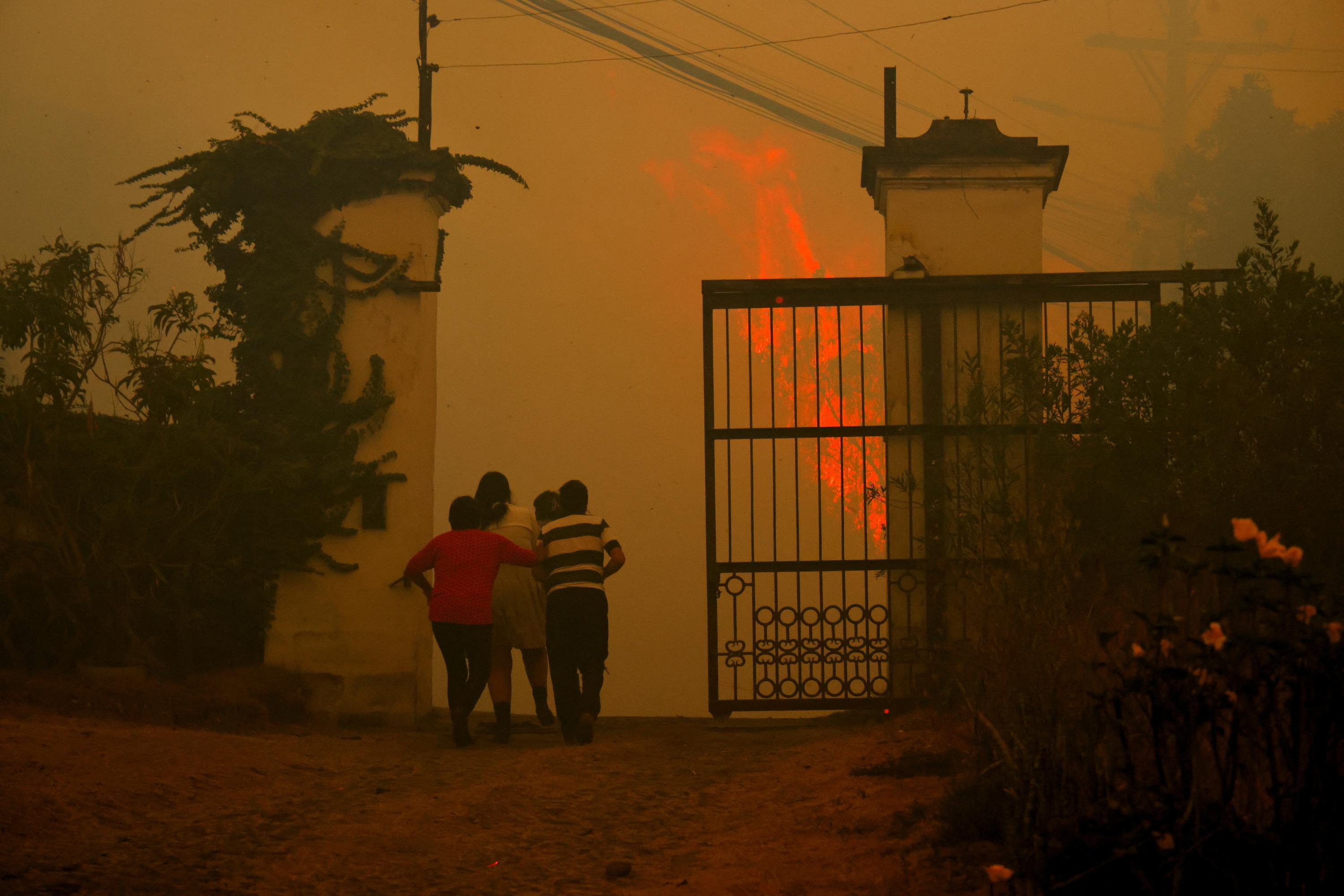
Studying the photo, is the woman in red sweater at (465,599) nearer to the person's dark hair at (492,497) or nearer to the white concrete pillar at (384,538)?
the person's dark hair at (492,497)

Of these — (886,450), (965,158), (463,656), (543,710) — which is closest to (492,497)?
(463,656)

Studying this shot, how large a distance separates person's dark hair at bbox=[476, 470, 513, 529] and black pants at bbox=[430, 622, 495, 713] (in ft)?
2.67

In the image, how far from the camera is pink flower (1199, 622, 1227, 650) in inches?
113

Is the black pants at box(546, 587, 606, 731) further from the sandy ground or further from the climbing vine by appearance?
the climbing vine

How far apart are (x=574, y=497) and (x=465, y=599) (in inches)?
→ 35.2

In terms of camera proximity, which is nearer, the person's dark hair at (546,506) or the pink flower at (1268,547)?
the pink flower at (1268,547)

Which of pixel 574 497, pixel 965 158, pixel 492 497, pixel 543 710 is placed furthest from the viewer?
pixel 965 158

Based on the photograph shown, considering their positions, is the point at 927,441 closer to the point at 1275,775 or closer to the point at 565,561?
the point at 565,561

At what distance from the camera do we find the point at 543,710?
343 inches

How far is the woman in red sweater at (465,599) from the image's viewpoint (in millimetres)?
7398

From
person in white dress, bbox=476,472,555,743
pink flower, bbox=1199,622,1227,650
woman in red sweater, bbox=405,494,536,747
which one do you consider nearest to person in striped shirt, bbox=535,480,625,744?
woman in red sweater, bbox=405,494,536,747

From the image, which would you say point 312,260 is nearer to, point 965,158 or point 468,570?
point 468,570

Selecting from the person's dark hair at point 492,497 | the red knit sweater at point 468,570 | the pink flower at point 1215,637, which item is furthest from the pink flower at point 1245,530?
the person's dark hair at point 492,497

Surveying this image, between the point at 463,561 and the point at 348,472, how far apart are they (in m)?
1.88
